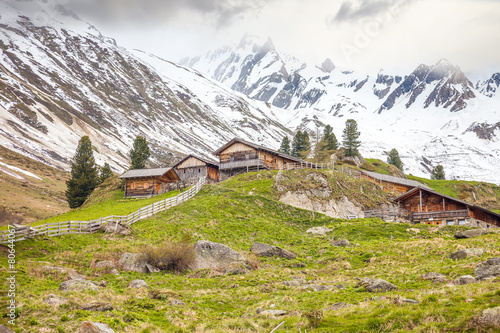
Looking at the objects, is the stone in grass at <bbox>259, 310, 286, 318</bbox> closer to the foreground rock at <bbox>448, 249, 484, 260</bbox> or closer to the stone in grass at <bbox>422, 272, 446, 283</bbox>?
the stone in grass at <bbox>422, 272, 446, 283</bbox>

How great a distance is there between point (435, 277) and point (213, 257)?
49.2ft

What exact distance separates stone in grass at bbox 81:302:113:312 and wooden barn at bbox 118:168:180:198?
1852 inches

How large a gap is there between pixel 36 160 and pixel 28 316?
115m

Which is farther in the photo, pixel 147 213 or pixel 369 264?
pixel 147 213

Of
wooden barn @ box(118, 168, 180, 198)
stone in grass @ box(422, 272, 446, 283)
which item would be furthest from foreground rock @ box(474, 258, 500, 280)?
wooden barn @ box(118, 168, 180, 198)

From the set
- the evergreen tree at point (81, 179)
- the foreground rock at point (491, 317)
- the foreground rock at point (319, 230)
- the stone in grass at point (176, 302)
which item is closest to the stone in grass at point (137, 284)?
the stone in grass at point (176, 302)

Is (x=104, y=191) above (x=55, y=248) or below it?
above

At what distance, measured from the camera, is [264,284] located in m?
21.5

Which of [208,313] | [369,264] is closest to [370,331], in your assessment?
[208,313]

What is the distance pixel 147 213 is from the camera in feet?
128

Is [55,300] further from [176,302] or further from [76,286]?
[176,302]

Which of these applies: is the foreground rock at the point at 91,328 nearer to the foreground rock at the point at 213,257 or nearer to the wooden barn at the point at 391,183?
the foreground rock at the point at 213,257

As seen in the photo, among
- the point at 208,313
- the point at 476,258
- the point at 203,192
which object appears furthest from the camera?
the point at 203,192

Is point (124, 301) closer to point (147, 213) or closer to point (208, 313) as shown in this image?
point (208, 313)
